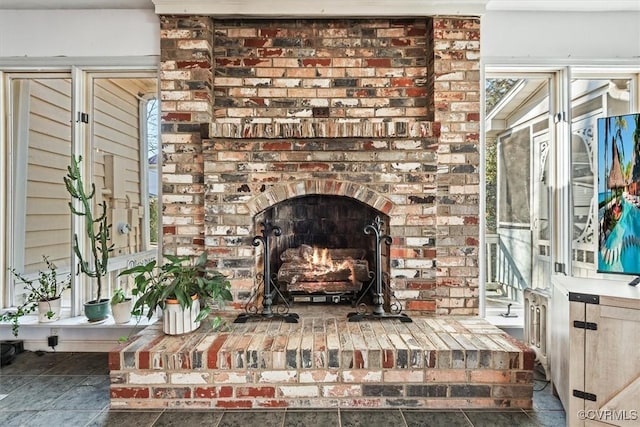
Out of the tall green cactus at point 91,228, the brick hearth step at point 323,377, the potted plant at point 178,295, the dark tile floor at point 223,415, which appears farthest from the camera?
the tall green cactus at point 91,228

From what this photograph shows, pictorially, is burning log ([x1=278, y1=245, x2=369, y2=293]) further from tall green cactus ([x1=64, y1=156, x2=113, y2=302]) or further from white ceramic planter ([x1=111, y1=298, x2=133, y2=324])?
tall green cactus ([x1=64, y1=156, x2=113, y2=302])

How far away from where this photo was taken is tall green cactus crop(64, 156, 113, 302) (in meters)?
2.51

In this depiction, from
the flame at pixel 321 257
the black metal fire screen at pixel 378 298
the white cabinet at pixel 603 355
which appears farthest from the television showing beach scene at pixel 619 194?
the flame at pixel 321 257

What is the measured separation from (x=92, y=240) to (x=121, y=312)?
58 cm

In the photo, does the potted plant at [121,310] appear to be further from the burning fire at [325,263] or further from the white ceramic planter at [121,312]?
the burning fire at [325,263]

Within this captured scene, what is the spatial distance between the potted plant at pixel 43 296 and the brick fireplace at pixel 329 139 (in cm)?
108

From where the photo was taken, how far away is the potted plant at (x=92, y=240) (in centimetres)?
251

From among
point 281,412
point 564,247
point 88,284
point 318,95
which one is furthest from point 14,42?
point 564,247

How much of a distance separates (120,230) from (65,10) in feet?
5.68

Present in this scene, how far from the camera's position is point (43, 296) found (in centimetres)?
265

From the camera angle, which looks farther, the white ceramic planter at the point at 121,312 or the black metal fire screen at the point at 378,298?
the white ceramic planter at the point at 121,312

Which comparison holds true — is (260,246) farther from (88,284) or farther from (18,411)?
(18,411)

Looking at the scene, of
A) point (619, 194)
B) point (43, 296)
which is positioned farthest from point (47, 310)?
point (619, 194)

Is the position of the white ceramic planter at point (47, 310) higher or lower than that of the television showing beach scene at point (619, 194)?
lower
